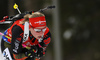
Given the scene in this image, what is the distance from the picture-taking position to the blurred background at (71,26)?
3373 millimetres

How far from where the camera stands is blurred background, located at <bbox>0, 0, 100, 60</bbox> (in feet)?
11.1

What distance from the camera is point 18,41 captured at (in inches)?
38.1

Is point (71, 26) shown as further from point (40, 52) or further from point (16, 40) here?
point (16, 40)


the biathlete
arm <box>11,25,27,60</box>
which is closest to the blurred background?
the biathlete

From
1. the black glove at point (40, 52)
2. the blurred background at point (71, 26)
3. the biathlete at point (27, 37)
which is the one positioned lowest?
the blurred background at point (71, 26)

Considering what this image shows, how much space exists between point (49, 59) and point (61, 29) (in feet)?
2.80

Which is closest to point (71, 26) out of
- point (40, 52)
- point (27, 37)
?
point (40, 52)

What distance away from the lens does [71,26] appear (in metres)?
3.65

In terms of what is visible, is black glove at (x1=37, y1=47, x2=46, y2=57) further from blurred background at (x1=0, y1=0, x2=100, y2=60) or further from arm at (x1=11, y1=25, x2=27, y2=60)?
blurred background at (x1=0, y1=0, x2=100, y2=60)

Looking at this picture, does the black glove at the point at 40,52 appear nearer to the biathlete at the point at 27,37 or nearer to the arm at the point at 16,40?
the biathlete at the point at 27,37

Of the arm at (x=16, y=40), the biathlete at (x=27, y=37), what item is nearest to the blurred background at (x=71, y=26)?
the biathlete at (x=27, y=37)

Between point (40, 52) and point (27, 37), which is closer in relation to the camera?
point (27, 37)

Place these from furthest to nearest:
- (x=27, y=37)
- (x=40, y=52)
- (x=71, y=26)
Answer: (x=71, y=26)
(x=40, y=52)
(x=27, y=37)

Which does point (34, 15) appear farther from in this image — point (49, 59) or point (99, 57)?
point (49, 59)
